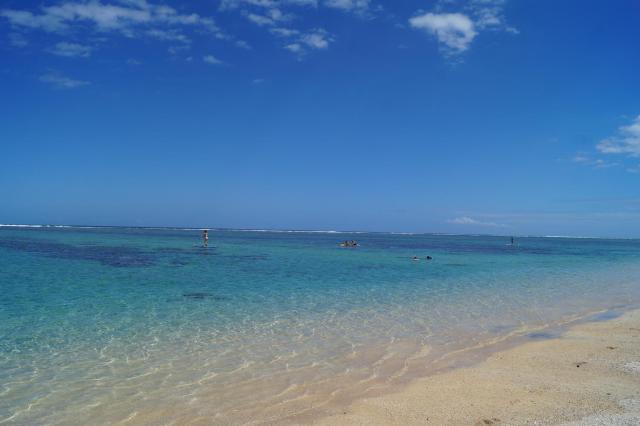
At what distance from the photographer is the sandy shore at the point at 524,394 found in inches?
240

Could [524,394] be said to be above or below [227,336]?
above

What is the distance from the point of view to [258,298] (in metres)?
16.0

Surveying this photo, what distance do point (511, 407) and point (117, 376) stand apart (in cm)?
630

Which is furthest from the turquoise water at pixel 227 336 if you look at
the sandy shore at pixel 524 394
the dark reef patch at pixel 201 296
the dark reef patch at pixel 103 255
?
the dark reef patch at pixel 103 255

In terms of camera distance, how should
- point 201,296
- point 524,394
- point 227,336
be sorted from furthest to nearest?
point 201,296 → point 227,336 → point 524,394

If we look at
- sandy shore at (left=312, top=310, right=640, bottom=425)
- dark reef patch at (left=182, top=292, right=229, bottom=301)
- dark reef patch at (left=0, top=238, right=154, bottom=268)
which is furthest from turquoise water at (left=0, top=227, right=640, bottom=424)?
dark reef patch at (left=0, top=238, right=154, bottom=268)

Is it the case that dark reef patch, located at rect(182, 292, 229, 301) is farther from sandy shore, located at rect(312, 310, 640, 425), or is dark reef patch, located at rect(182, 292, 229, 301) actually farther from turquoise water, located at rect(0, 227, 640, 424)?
sandy shore, located at rect(312, 310, 640, 425)

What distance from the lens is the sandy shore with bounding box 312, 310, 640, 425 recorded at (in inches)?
240

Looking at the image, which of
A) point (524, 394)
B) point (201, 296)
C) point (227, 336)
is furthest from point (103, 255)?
point (524, 394)

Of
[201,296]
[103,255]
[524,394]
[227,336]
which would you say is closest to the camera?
[524,394]

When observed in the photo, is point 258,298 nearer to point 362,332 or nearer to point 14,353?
point 362,332

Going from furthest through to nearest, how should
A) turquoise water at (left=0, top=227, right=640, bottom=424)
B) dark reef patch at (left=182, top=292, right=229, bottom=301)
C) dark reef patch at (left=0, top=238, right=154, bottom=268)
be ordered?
dark reef patch at (left=0, top=238, right=154, bottom=268)
dark reef patch at (left=182, top=292, right=229, bottom=301)
turquoise water at (left=0, top=227, right=640, bottom=424)

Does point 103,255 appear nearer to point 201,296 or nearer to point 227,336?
point 201,296

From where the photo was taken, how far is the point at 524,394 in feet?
23.2
